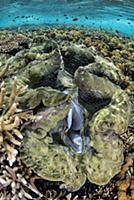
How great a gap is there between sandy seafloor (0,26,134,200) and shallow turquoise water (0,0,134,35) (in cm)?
61

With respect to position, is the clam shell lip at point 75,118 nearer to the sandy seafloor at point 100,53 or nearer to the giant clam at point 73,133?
the giant clam at point 73,133

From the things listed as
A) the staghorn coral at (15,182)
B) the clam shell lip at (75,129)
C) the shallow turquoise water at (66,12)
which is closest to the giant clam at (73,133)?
the clam shell lip at (75,129)

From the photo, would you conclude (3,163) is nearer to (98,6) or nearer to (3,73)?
(3,73)

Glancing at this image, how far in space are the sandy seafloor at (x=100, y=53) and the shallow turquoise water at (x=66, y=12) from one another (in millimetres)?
614

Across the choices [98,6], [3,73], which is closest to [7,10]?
[98,6]

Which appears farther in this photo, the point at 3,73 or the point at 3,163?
the point at 3,73

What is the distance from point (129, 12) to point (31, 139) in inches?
207

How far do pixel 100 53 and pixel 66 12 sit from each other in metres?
Result: 2.86

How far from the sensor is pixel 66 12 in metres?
7.44

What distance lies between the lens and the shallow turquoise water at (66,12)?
705cm

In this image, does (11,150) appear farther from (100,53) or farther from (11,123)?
(100,53)

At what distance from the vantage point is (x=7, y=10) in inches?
300

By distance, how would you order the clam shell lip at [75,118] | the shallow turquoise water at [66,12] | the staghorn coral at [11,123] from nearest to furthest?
the staghorn coral at [11,123]
the clam shell lip at [75,118]
the shallow turquoise water at [66,12]

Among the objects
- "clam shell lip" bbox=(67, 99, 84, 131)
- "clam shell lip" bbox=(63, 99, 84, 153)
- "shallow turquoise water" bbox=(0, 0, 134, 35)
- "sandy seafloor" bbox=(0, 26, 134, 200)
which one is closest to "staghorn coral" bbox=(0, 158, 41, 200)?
"sandy seafloor" bbox=(0, 26, 134, 200)
